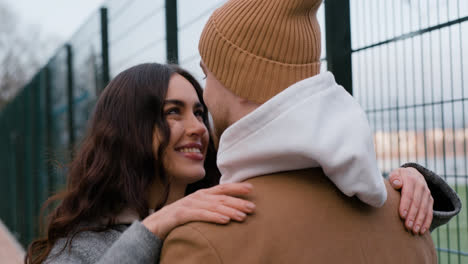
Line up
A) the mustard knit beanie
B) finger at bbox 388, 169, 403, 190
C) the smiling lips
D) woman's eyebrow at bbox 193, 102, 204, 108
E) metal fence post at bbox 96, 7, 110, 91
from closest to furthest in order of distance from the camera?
the mustard knit beanie, finger at bbox 388, 169, 403, 190, the smiling lips, woman's eyebrow at bbox 193, 102, 204, 108, metal fence post at bbox 96, 7, 110, 91

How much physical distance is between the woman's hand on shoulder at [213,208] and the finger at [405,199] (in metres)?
0.47

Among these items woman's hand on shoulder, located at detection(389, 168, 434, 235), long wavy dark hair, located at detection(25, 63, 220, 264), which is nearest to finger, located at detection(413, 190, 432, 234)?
woman's hand on shoulder, located at detection(389, 168, 434, 235)

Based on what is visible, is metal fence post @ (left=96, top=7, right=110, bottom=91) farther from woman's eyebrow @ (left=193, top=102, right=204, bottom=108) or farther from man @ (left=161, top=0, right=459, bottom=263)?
man @ (left=161, top=0, right=459, bottom=263)

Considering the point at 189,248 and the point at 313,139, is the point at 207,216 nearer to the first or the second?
the point at 189,248

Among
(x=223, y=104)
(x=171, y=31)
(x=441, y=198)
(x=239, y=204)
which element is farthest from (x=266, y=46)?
(x=171, y=31)

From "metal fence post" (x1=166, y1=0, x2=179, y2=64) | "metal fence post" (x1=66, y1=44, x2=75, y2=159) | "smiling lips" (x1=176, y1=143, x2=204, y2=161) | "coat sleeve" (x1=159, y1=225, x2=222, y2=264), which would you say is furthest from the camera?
"metal fence post" (x1=66, y1=44, x2=75, y2=159)

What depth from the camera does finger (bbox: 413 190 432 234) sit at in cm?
140

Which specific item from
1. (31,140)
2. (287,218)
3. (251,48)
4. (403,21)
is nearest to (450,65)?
(403,21)

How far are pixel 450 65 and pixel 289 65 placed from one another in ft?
2.75

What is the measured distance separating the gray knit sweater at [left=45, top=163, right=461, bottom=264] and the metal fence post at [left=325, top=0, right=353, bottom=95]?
506mm

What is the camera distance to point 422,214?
Result: 4.71ft

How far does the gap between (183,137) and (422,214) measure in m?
1.08

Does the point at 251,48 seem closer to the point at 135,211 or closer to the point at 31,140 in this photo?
the point at 135,211

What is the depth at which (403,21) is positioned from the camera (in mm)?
1963
